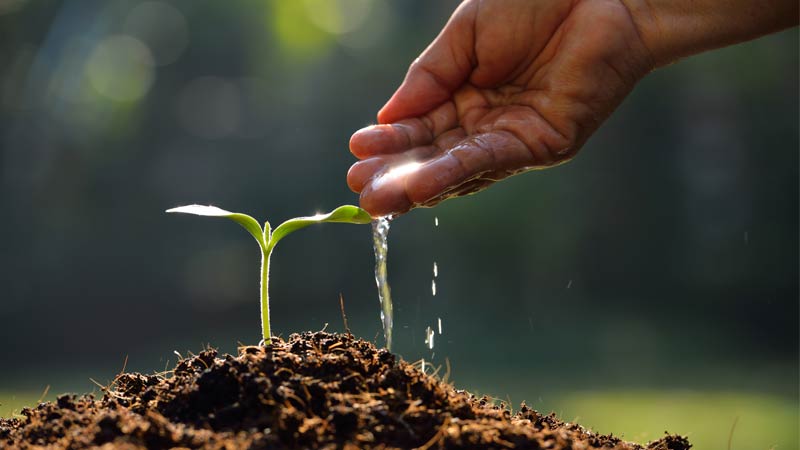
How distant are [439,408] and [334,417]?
0.23 m

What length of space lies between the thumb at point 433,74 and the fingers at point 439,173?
0.32 m

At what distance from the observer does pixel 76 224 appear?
11.4 metres

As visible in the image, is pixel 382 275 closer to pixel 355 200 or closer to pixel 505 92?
pixel 505 92

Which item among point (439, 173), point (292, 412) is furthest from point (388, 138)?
point (292, 412)

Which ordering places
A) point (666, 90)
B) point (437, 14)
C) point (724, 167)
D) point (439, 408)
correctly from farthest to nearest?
point (437, 14), point (666, 90), point (724, 167), point (439, 408)

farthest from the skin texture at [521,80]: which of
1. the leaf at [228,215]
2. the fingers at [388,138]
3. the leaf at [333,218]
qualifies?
the leaf at [228,215]

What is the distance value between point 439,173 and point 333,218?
405 mm

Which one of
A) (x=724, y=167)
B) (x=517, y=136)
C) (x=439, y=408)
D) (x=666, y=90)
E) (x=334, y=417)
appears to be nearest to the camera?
(x=334, y=417)

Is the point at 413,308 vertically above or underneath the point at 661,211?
underneath

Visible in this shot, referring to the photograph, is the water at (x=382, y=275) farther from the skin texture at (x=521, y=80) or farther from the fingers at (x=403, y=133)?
the fingers at (x=403, y=133)

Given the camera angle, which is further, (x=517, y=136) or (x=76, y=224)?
(x=76, y=224)

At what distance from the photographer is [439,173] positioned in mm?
2074

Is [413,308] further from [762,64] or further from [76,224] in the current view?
[762,64]

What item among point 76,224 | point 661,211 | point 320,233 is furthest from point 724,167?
point 76,224
